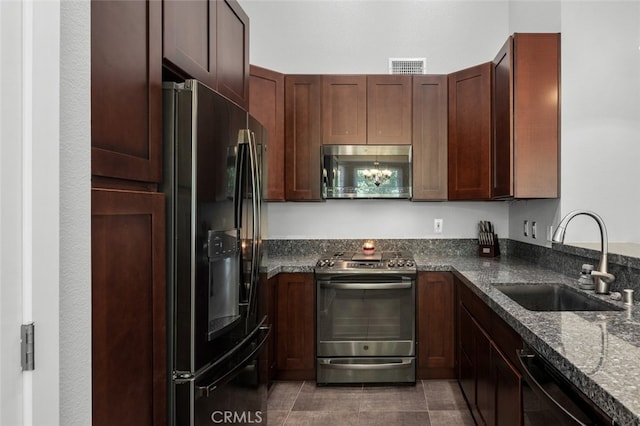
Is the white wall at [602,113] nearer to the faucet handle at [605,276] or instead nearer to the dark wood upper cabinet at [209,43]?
the faucet handle at [605,276]

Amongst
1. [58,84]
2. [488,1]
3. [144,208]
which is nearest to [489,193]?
[488,1]

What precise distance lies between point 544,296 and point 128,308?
6.76ft

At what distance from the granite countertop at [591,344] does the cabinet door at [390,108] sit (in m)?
1.48

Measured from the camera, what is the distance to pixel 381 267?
10.5 ft

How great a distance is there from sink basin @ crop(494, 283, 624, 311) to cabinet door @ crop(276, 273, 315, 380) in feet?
4.53

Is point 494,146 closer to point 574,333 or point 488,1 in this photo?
point 488,1

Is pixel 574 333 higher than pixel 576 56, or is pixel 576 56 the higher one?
pixel 576 56

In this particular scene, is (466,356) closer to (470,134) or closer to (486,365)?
(486,365)

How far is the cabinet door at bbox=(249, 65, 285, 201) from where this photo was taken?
135 inches

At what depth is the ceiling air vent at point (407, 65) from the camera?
12.6 feet

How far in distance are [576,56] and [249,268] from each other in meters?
2.32

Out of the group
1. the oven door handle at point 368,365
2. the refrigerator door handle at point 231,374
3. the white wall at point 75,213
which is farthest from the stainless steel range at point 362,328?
the white wall at point 75,213

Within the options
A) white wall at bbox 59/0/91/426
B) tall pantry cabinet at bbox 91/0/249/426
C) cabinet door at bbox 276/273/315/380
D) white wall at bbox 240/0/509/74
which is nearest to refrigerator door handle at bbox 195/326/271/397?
tall pantry cabinet at bbox 91/0/249/426

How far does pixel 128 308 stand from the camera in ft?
4.07
